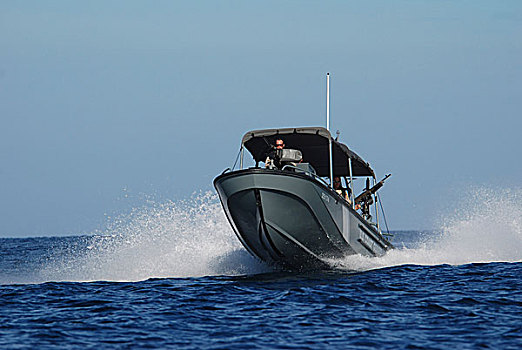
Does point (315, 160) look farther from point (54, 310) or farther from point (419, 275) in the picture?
point (54, 310)

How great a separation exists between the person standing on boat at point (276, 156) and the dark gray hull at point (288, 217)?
1.02 meters

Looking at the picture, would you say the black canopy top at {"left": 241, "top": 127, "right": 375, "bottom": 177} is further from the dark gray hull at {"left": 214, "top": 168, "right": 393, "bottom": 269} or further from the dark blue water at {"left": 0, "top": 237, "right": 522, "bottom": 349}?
the dark blue water at {"left": 0, "top": 237, "right": 522, "bottom": 349}

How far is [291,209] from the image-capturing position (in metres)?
11.4

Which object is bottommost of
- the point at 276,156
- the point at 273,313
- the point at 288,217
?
the point at 273,313

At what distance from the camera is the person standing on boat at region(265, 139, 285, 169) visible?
12144mm

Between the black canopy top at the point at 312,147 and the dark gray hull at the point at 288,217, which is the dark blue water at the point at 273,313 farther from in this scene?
the black canopy top at the point at 312,147

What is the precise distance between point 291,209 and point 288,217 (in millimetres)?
167

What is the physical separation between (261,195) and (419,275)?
3298 millimetres

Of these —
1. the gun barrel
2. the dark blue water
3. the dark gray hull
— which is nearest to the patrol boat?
the dark gray hull

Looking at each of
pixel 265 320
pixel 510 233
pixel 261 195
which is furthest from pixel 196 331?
pixel 510 233

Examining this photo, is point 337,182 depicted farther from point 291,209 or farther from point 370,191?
point 291,209

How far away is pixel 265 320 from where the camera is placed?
7324 millimetres

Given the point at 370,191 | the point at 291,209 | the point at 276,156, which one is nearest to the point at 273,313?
the point at 291,209

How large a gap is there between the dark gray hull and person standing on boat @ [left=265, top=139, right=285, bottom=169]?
1.02 meters
